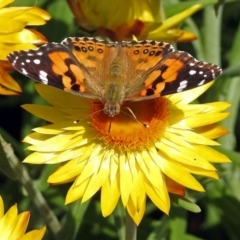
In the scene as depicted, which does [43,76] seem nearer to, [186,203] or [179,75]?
[179,75]

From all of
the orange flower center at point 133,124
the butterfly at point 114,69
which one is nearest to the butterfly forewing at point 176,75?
the butterfly at point 114,69

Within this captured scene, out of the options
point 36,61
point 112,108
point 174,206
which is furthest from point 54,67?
point 174,206

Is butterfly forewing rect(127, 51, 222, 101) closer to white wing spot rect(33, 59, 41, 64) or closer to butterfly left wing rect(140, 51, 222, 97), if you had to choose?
butterfly left wing rect(140, 51, 222, 97)

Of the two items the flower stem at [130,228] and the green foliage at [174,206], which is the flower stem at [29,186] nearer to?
the green foliage at [174,206]

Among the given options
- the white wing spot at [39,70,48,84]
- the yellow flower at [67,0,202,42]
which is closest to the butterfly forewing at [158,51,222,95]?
the white wing spot at [39,70,48,84]

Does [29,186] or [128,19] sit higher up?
[128,19]

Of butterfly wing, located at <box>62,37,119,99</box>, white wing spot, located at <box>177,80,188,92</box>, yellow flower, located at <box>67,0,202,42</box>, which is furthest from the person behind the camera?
yellow flower, located at <box>67,0,202,42</box>

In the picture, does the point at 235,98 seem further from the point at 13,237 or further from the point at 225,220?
the point at 13,237
